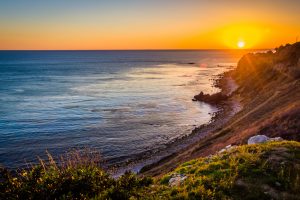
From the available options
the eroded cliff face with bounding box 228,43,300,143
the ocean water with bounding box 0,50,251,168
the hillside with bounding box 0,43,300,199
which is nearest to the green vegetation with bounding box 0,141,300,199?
the hillside with bounding box 0,43,300,199

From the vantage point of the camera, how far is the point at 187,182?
443 inches

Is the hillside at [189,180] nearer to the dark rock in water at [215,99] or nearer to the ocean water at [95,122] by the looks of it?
the ocean water at [95,122]

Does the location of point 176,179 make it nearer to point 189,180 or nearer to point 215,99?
point 189,180

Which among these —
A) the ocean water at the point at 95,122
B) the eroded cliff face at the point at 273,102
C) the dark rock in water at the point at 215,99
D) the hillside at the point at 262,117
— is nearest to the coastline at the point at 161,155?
the hillside at the point at 262,117

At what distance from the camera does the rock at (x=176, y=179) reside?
11.5m

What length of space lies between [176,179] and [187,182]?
3.36 ft

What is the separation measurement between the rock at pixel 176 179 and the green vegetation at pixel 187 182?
185 mm

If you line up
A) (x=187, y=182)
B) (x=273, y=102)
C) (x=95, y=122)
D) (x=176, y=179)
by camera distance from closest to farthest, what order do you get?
(x=187, y=182), (x=176, y=179), (x=273, y=102), (x=95, y=122)

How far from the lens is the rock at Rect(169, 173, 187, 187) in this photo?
37.9ft

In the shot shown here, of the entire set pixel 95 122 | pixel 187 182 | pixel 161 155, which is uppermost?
pixel 187 182

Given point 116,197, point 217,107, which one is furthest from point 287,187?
point 217,107

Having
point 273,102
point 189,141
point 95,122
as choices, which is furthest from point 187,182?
point 95,122

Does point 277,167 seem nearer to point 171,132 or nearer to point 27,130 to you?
point 171,132

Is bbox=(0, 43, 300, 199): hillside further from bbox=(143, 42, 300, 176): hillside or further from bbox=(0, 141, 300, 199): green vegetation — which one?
bbox=(143, 42, 300, 176): hillside
